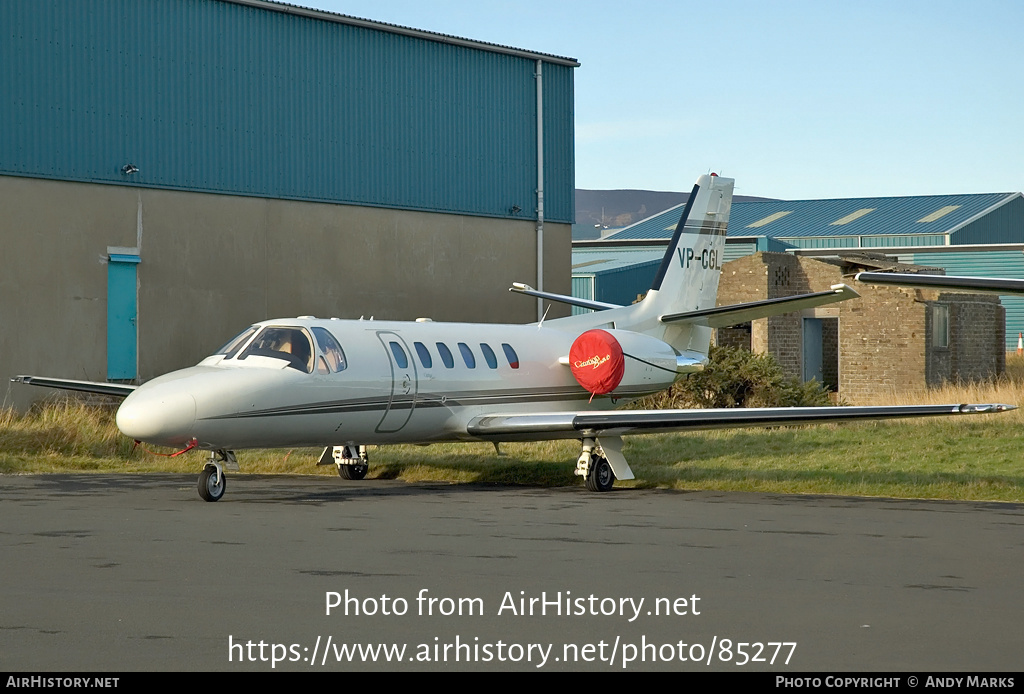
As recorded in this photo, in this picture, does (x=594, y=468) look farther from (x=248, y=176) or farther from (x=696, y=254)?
(x=248, y=176)

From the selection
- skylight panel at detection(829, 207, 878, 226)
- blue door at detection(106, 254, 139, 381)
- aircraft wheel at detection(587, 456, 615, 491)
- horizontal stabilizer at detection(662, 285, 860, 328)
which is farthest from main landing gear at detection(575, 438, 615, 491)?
skylight panel at detection(829, 207, 878, 226)

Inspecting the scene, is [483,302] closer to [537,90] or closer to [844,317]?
[537,90]

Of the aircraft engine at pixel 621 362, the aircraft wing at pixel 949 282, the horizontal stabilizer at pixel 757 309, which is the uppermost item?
the horizontal stabilizer at pixel 757 309

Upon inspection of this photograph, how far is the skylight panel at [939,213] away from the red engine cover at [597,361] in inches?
2220

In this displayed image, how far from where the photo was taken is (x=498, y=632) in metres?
7.44

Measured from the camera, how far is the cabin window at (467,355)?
18.9 metres

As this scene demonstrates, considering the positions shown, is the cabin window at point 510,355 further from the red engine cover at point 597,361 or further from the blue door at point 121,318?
the blue door at point 121,318

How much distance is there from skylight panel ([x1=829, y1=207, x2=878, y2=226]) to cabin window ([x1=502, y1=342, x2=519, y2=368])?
5850cm

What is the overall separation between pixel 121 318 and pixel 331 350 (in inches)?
444

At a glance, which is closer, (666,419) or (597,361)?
(666,419)

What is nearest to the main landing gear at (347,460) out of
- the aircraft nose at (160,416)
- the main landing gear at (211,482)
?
the main landing gear at (211,482)

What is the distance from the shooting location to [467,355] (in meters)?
19.0

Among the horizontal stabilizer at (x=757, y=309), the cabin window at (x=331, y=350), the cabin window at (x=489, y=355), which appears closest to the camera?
the cabin window at (x=331, y=350)

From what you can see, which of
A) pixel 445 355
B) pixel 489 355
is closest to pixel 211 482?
pixel 445 355
